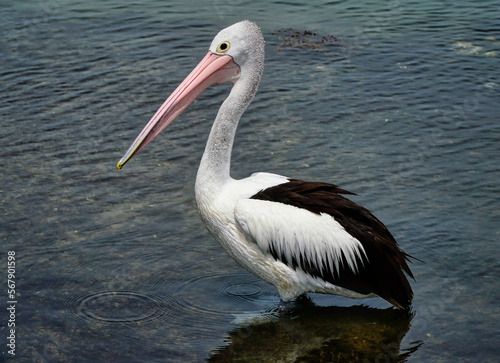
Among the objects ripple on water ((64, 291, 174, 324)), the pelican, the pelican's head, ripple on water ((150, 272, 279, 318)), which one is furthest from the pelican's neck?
ripple on water ((64, 291, 174, 324))

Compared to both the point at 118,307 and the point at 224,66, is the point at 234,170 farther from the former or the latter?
the point at 118,307

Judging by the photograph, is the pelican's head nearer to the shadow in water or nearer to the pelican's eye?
the pelican's eye

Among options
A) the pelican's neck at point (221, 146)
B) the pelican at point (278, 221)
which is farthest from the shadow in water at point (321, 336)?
the pelican's neck at point (221, 146)

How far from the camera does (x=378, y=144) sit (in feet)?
24.2

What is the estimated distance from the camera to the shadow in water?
443 cm

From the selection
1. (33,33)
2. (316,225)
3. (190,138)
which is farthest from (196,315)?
(33,33)

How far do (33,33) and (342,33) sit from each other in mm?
4755

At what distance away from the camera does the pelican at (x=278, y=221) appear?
466 centimetres

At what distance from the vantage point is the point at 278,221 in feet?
15.3

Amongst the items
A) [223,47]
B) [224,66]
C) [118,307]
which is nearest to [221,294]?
[118,307]

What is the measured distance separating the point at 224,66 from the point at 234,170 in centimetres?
201

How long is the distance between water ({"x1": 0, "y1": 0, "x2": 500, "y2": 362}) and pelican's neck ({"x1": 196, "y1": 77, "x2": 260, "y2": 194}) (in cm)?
80

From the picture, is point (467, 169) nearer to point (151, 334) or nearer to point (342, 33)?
point (151, 334)

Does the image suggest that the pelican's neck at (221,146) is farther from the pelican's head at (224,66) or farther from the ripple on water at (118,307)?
the ripple on water at (118,307)
